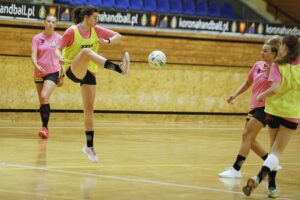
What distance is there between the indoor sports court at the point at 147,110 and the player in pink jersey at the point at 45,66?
27.1 inches

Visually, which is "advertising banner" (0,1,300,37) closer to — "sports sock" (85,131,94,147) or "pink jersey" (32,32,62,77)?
"pink jersey" (32,32,62,77)

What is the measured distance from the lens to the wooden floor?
7.41 meters

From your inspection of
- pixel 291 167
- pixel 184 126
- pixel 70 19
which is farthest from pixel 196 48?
pixel 291 167

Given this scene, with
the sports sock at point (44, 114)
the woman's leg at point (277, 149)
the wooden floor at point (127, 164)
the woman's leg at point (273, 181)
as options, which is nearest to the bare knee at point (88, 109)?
the wooden floor at point (127, 164)

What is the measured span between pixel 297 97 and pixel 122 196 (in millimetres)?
2106

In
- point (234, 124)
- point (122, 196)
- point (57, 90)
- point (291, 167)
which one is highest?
point (122, 196)

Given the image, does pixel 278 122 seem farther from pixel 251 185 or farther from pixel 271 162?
pixel 251 185

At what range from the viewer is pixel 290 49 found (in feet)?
24.5

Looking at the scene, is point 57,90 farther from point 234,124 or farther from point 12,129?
point 234,124

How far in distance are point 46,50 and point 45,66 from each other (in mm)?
358

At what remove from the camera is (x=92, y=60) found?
9.02m

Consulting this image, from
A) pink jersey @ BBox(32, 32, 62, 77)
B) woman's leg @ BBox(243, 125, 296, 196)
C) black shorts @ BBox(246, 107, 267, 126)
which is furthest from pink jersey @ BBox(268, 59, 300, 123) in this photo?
pink jersey @ BBox(32, 32, 62, 77)

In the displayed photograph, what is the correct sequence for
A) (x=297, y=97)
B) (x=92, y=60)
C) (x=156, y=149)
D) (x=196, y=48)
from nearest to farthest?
1. (x=297, y=97)
2. (x=92, y=60)
3. (x=156, y=149)
4. (x=196, y=48)

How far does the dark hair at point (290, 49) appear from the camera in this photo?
7.40 metres
